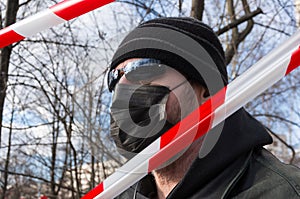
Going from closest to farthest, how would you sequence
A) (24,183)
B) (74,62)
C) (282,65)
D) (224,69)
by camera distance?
(282,65), (224,69), (74,62), (24,183)

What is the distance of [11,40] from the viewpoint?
2.10 m

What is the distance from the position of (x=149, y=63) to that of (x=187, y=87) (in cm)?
19

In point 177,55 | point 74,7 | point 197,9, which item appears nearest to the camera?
point 74,7

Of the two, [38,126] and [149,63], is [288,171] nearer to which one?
[149,63]

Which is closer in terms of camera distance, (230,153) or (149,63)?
(230,153)

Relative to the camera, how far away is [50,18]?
2.04 meters

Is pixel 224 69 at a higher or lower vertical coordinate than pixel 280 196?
higher

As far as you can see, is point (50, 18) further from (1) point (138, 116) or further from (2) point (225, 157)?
(2) point (225, 157)

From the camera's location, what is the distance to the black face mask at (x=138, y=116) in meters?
2.00

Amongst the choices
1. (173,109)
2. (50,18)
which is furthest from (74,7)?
(173,109)

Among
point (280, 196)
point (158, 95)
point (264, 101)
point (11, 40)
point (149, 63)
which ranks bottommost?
point (280, 196)

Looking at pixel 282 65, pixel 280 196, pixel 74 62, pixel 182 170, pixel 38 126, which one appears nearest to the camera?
pixel 282 65

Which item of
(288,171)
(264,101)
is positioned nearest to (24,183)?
(264,101)

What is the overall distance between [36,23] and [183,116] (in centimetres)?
74
